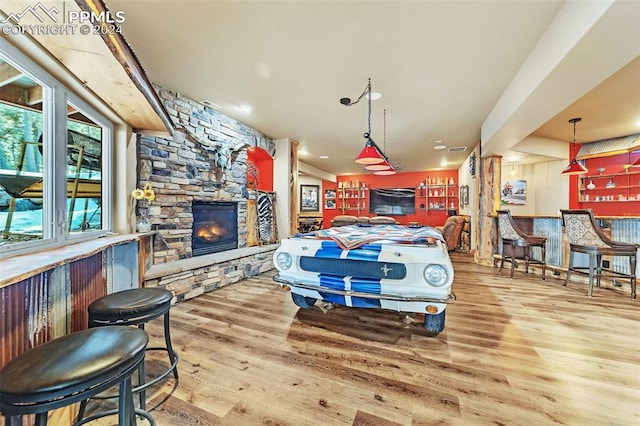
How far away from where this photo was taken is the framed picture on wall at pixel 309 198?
10828 millimetres

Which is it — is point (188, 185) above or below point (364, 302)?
above

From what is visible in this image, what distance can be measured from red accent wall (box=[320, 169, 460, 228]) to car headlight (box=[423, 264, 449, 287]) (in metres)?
8.32

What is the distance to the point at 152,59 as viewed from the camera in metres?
2.69

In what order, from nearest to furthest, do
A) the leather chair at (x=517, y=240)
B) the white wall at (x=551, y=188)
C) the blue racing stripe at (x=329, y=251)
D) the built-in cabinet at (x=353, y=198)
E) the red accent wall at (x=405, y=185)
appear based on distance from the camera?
1. the blue racing stripe at (x=329, y=251)
2. the leather chair at (x=517, y=240)
3. the white wall at (x=551, y=188)
4. the red accent wall at (x=405, y=185)
5. the built-in cabinet at (x=353, y=198)

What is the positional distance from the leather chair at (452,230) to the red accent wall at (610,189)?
252 cm

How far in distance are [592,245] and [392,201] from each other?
22.7 feet

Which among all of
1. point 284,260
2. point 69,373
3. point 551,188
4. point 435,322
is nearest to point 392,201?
point 551,188

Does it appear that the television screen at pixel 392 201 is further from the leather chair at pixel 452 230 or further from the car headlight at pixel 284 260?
the car headlight at pixel 284 260

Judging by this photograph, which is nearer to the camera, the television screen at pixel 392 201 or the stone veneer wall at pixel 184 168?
the stone veneer wall at pixel 184 168

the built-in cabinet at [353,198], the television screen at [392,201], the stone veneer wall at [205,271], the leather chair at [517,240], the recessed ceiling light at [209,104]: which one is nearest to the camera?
the stone veneer wall at [205,271]

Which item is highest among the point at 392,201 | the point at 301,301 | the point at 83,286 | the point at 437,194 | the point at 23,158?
the point at 437,194

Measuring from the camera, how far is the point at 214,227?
13.6 ft

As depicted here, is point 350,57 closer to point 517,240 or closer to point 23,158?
point 23,158

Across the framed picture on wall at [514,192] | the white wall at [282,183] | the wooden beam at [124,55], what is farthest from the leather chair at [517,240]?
the wooden beam at [124,55]
